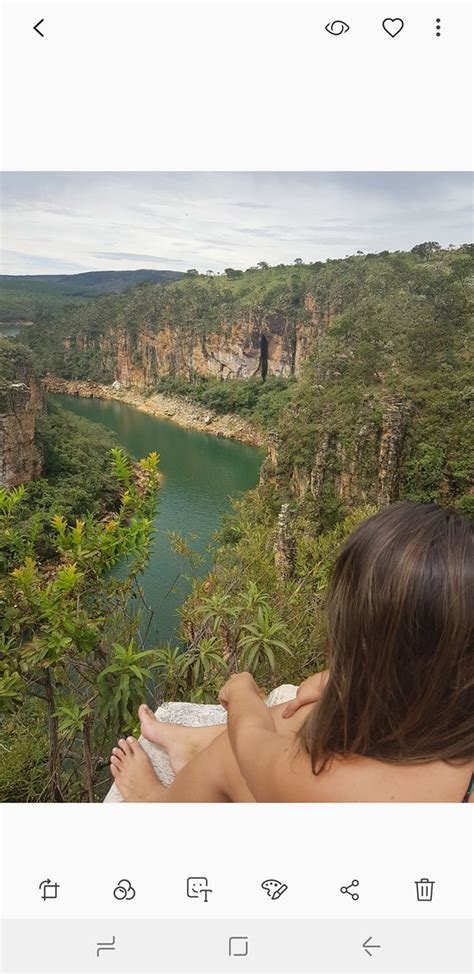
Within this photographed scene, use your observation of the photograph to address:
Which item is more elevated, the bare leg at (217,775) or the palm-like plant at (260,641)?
the bare leg at (217,775)

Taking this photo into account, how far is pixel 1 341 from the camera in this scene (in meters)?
10.4

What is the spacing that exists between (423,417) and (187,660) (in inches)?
373

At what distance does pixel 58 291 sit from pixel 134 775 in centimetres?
2167

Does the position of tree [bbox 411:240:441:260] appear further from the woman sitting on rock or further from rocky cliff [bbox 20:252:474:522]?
the woman sitting on rock

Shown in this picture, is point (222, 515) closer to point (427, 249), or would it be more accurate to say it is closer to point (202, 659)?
point (202, 659)

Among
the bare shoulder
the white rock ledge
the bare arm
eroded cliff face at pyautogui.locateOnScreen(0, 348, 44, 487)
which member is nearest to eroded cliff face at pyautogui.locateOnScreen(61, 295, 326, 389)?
eroded cliff face at pyautogui.locateOnScreen(0, 348, 44, 487)

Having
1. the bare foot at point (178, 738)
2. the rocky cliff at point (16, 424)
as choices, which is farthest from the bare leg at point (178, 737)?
the rocky cliff at point (16, 424)

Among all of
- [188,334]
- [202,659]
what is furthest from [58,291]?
[202,659]

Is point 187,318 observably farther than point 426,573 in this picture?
Yes

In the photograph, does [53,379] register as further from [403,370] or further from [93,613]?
[93,613]

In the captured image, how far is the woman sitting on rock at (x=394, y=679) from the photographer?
0.51 meters

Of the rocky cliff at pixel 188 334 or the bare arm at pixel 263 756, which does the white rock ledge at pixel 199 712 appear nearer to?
the bare arm at pixel 263 756

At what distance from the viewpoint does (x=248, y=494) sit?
37.6 feet
